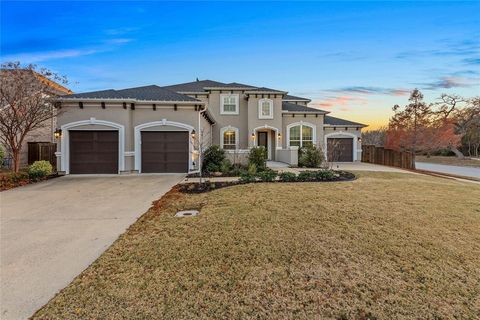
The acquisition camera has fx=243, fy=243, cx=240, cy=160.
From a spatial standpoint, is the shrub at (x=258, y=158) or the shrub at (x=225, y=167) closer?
the shrub at (x=225, y=167)

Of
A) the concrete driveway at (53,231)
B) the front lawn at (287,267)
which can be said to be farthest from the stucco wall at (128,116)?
the front lawn at (287,267)

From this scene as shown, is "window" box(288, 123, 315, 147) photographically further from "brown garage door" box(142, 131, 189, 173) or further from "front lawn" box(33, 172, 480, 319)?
"front lawn" box(33, 172, 480, 319)

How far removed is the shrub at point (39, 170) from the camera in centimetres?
1084

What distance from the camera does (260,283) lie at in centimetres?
280

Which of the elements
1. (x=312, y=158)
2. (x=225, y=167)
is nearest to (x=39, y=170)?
(x=225, y=167)

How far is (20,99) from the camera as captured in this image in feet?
35.4

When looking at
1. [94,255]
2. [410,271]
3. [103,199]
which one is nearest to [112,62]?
[103,199]

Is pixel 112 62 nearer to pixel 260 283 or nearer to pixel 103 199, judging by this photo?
pixel 103 199

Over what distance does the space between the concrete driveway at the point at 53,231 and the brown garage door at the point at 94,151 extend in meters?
3.62

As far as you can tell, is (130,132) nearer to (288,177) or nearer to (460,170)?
(288,177)

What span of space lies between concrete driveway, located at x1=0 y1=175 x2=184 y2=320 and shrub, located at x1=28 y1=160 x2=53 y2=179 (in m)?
1.86

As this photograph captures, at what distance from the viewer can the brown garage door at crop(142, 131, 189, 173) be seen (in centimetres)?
1324

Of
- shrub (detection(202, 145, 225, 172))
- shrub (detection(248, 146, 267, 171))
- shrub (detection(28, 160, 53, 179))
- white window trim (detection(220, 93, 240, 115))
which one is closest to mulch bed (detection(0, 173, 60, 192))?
shrub (detection(28, 160, 53, 179))

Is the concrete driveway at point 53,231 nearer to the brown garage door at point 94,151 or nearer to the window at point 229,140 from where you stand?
the brown garage door at point 94,151
